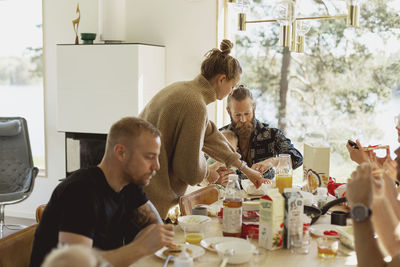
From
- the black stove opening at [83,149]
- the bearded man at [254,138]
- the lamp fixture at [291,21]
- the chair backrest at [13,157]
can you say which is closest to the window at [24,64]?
the black stove opening at [83,149]

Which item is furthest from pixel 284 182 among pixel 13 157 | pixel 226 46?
pixel 13 157

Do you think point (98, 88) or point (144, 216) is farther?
point (98, 88)

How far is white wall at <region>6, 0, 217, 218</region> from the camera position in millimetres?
4730

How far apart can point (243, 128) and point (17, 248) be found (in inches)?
81.8

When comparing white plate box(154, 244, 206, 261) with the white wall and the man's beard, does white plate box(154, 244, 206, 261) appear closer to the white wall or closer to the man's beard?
the man's beard

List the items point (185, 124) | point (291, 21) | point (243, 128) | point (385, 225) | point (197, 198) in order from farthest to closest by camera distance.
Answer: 1. point (243, 128)
2. point (197, 198)
3. point (185, 124)
4. point (291, 21)
5. point (385, 225)

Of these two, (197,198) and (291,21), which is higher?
(291,21)

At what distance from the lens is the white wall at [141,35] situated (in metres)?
4.73

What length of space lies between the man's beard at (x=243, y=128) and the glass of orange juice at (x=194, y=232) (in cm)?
151

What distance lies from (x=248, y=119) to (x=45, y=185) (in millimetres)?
2936

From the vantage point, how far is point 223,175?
9.43ft

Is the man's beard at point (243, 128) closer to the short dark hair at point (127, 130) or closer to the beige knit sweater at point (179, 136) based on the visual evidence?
the beige knit sweater at point (179, 136)

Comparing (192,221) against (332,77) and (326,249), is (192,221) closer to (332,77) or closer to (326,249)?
(326,249)

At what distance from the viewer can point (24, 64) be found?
5598 millimetres
